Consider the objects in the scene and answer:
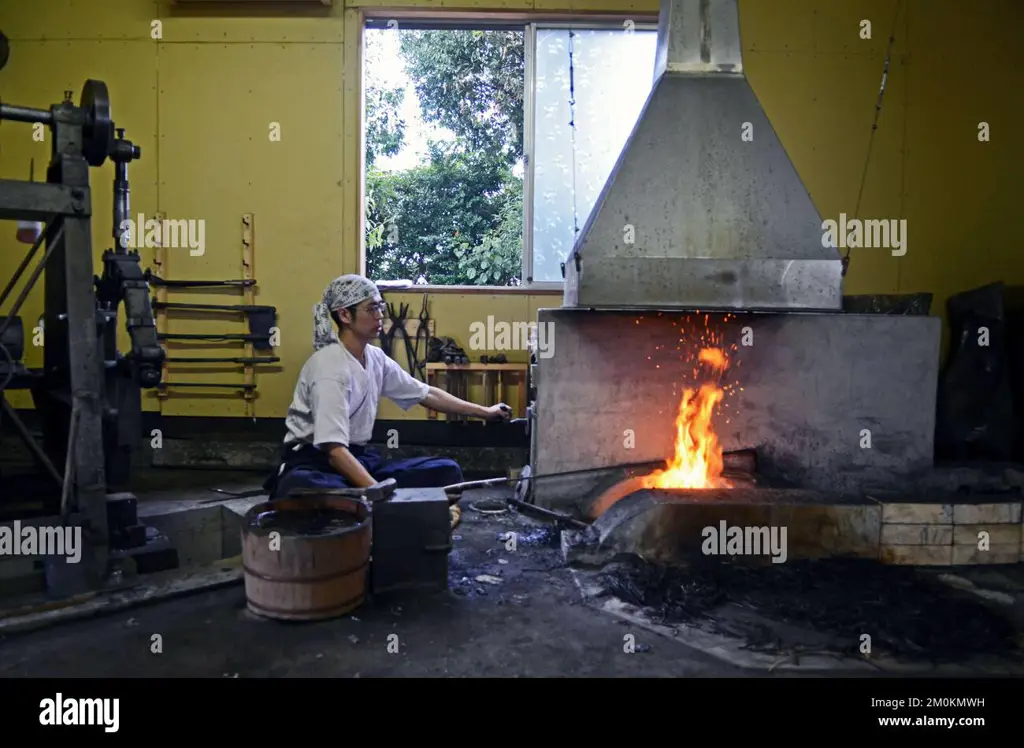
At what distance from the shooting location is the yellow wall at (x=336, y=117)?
213 inches

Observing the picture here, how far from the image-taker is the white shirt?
3.18 m

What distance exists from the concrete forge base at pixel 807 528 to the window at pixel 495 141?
2.72 m

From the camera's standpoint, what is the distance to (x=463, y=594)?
2943mm

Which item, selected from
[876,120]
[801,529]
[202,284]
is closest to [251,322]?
[202,284]

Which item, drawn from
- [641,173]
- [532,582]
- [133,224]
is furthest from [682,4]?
[133,224]

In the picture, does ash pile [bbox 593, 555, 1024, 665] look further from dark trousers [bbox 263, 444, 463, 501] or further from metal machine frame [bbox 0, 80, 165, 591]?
metal machine frame [bbox 0, 80, 165, 591]

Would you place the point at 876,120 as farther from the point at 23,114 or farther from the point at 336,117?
the point at 23,114

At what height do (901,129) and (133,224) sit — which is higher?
(901,129)

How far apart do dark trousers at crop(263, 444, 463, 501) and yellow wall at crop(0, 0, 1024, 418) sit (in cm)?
196

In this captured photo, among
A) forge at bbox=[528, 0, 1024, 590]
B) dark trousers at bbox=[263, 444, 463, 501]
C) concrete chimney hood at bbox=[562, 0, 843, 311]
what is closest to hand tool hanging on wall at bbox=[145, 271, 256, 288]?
dark trousers at bbox=[263, 444, 463, 501]

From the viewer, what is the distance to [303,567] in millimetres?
2562
